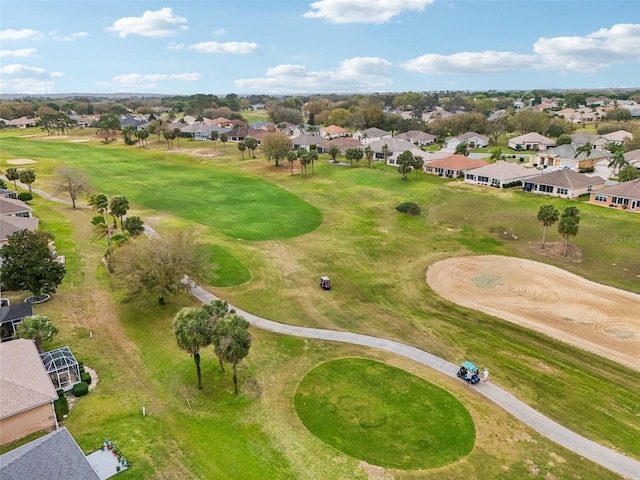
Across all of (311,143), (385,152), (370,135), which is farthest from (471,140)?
(311,143)

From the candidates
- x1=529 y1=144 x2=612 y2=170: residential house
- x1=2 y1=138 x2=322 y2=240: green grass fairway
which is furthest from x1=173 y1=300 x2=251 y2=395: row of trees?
x1=529 y1=144 x2=612 y2=170: residential house

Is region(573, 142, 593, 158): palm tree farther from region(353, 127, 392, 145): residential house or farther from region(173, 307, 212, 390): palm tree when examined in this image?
region(173, 307, 212, 390): palm tree

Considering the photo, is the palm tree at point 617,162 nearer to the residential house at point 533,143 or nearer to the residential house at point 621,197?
the residential house at point 621,197

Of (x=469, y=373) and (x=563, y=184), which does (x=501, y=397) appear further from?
(x=563, y=184)

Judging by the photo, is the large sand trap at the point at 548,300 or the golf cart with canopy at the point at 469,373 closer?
the golf cart with canopy at the point at 469,373

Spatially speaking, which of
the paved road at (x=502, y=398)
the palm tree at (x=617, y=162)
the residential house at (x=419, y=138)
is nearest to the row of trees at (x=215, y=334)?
the paved road at (x=502, y=398)

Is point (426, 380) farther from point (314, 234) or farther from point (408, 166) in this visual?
point (408, 166)
